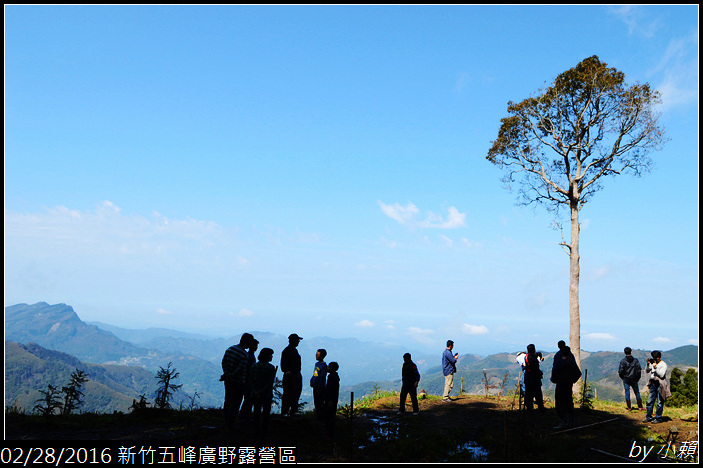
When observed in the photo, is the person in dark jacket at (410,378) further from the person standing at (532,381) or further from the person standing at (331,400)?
→ the person standing at (532,381)

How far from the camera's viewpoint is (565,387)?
40.9 feet

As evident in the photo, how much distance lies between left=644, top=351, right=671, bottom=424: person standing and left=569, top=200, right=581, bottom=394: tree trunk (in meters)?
5.64

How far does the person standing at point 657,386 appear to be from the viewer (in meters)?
12.7

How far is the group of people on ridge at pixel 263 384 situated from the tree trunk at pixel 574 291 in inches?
464

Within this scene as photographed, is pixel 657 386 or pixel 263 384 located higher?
pixel 263 384

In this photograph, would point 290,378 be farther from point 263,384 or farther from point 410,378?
point 410,378

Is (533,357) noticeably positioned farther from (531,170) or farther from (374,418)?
(531,170)

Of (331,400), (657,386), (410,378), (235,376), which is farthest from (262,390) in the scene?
(657,386)

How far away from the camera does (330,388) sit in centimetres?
1163

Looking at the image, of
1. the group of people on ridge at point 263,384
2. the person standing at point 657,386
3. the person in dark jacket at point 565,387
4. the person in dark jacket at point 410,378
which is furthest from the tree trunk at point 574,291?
the group of people on ridge at point 263,384

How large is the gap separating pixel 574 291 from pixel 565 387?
7871 mm

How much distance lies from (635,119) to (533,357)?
506 inches

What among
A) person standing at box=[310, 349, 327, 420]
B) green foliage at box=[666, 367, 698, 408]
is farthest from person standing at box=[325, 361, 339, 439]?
green foliage at box=[666, 367, 698, 408]

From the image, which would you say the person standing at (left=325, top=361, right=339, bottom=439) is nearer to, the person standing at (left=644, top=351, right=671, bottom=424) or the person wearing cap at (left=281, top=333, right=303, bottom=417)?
the person wearing cap at (left=281, top=333, right=303, bottom=417)
